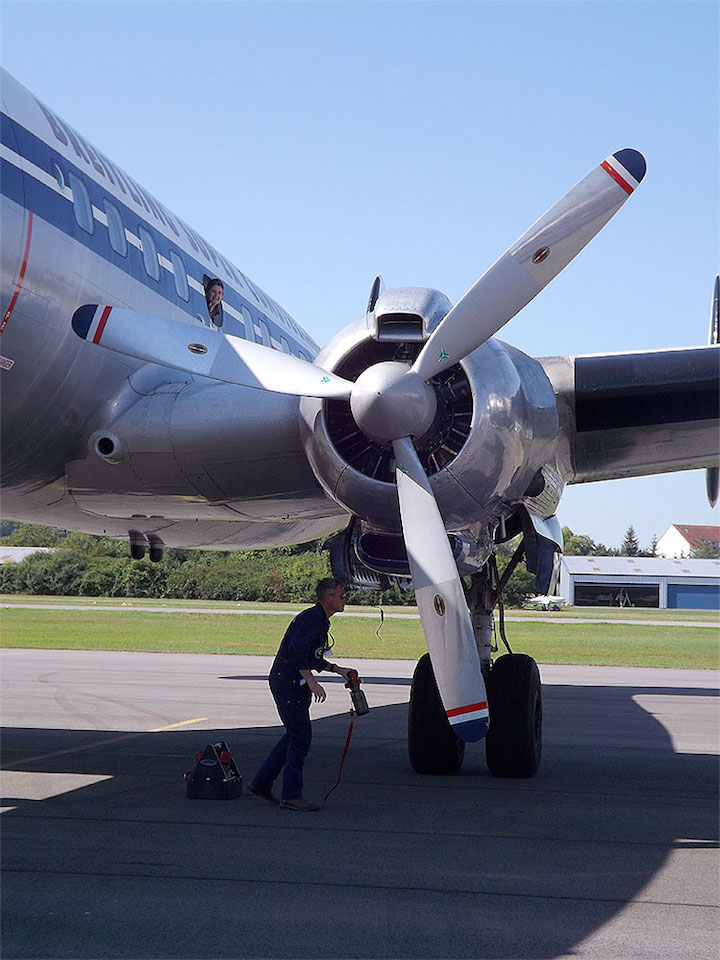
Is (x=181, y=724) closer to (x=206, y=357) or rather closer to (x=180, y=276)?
(x=180, y=276)

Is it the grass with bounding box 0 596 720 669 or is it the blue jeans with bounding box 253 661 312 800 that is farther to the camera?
the grass with bounding box 0 596 720 669

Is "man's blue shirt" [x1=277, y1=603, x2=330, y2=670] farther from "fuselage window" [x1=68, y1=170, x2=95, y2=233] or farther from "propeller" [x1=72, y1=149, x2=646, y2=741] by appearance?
"fuselage window" [x1=68, y1=170, x2=95, y2=233]

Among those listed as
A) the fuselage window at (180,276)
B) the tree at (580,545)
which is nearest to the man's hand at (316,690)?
the fuselage window at (180,276)

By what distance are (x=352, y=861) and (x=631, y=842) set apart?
1888 millimetres

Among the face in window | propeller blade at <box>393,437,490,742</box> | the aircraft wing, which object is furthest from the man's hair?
the face in window

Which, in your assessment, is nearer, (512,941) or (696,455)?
(512,941)

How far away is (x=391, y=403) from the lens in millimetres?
6926

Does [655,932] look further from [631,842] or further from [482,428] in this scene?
[482,428]

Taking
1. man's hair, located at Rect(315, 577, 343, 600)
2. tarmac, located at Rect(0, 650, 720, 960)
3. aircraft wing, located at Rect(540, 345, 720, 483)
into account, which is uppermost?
aircraft wing, located at Rect(540, 345, 720, 483)

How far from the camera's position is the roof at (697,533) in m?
142

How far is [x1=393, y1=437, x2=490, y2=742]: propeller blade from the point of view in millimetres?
6551

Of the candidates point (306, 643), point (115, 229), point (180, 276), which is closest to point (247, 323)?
point (180, 276)

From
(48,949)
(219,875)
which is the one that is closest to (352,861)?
(219,875)

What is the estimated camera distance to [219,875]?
5613 mm
